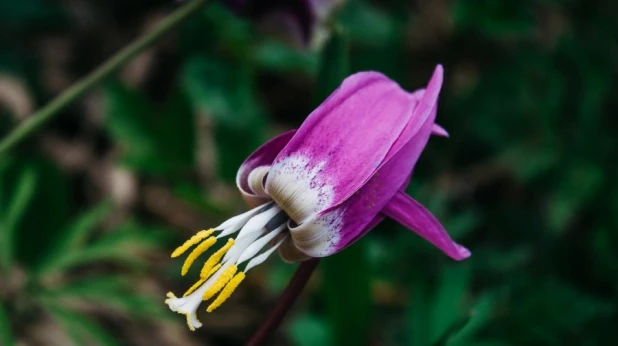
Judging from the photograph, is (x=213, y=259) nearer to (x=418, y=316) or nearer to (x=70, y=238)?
(x=418, y=316)

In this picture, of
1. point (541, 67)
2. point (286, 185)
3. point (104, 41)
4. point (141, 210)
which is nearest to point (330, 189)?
point (286, 185)

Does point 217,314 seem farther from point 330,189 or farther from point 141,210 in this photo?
point 330,189

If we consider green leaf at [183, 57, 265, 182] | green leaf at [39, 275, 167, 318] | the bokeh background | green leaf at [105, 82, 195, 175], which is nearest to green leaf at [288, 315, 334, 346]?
the bokeh background

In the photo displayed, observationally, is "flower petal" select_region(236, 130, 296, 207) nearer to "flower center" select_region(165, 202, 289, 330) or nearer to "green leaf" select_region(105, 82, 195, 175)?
"flower center" select_region(165, 202, 289, 330)

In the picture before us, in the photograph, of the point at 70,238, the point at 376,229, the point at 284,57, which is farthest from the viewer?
the point at 376,229

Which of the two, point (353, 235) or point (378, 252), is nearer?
point (353, 235)

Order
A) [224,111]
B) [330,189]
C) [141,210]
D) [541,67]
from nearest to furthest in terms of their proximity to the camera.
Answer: [330,189]
[224,111]
[541,67]
[141,210]

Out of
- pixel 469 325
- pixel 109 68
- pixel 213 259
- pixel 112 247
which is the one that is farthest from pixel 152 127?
pixel 213 259
